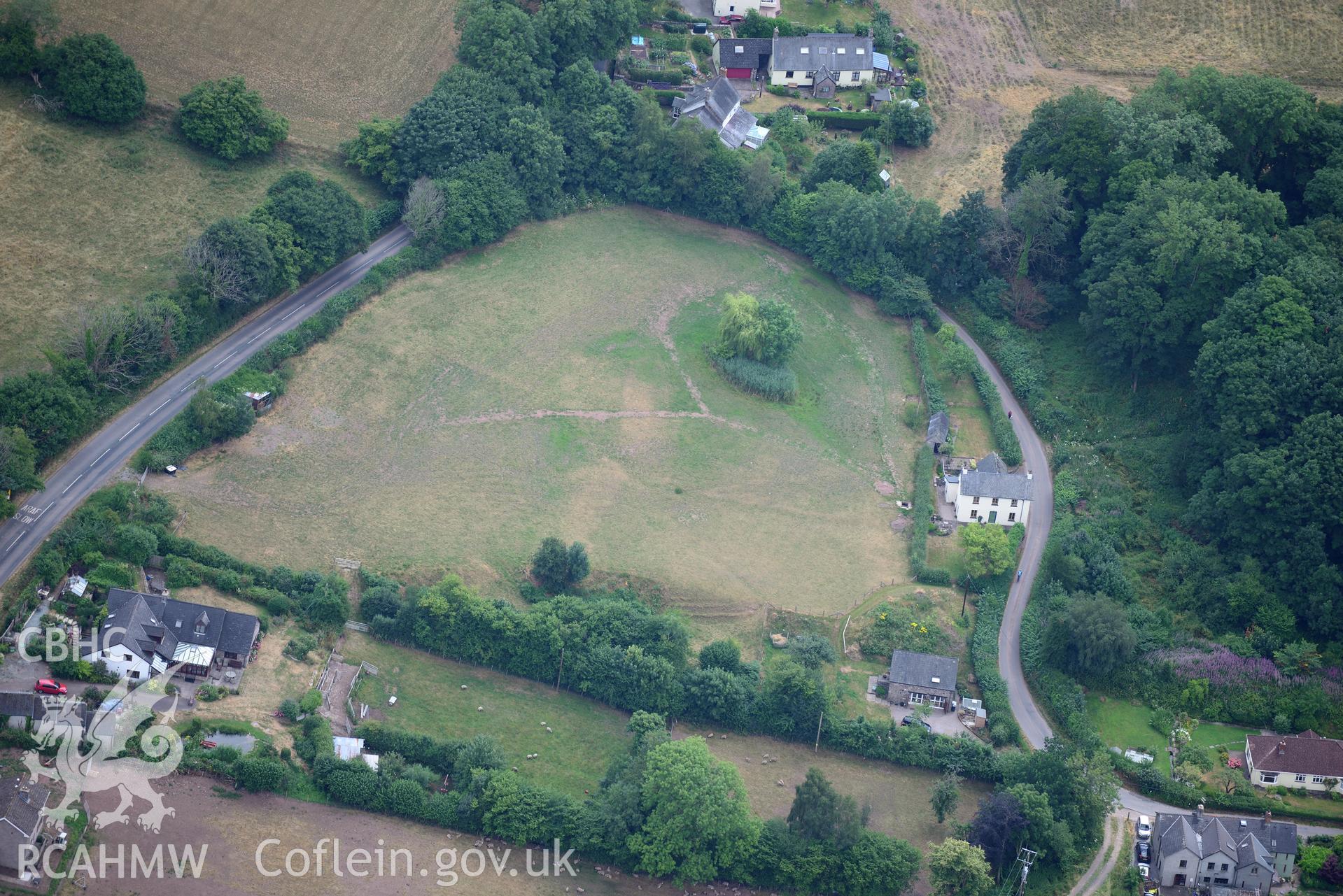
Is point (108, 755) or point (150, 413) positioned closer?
point (108, 755)

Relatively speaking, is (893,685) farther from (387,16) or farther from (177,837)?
(387,16)

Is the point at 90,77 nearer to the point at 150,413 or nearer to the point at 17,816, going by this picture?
the point at 150,413

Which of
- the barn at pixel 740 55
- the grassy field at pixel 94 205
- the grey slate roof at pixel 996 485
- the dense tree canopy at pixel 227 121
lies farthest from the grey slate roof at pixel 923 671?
the dense tree canopy at pixel 227 121

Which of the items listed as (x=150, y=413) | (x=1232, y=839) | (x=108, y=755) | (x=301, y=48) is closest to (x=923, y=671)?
(x=1232, y=839)

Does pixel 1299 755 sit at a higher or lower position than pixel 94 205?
lower

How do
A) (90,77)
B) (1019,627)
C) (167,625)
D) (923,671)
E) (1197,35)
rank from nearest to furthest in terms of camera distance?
(167,625)
(923,671)
(1019,627)
(90,77)
(1197,35)

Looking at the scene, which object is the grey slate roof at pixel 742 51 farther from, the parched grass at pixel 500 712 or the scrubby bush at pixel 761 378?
the parched grass at pixel 500 712
